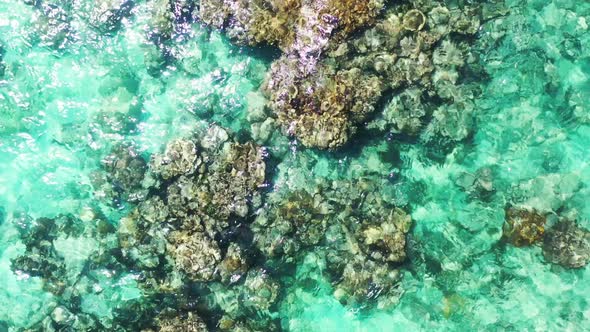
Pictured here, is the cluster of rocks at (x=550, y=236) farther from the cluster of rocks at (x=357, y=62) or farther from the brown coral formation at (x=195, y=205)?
the brown coral formation at (x=195, y=205)

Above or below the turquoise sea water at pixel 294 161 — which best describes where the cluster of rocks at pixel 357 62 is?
above

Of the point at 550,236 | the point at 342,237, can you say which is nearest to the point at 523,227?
the point at 550,236

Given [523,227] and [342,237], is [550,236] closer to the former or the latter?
[523,227]

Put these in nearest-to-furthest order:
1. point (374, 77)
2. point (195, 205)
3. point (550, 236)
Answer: point (195, 205) → point (374, 77) → point (550, 236)

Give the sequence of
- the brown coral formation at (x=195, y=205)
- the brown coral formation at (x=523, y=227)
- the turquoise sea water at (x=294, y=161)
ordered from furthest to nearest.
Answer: the brown coral formation at (x=523, y=227) → the turquoise sea water at (x=294, y=161) → the brown coral formation at (x=195, y=205)

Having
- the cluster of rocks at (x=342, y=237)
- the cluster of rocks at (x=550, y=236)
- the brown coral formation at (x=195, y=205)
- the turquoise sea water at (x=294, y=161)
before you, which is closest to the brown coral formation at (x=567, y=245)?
the cluster of rocks at (x=550, y=236)

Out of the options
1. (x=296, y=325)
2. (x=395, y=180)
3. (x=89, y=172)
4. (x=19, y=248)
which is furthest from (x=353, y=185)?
(x=19, y=248)

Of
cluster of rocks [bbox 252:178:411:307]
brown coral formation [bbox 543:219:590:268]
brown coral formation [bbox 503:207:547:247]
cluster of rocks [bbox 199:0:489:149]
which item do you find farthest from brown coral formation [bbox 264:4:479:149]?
brown coral formation [bbox 543:219:590:268]

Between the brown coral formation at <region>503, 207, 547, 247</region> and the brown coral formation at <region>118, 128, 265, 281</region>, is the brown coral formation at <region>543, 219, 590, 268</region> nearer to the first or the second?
the brown coral formation at <region>503, 207, 547, 247</region>
